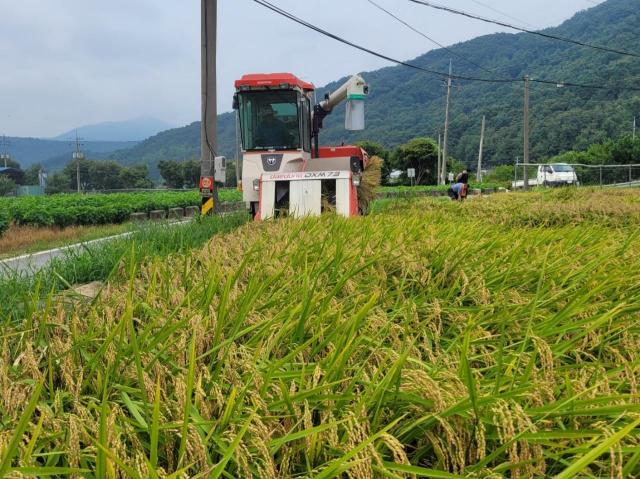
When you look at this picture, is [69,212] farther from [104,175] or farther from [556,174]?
[104,175]

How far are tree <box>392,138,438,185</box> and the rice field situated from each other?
2089 inches

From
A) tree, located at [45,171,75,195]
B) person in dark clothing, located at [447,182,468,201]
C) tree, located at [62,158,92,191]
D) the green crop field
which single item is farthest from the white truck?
tree, located at [62,158,92,191]


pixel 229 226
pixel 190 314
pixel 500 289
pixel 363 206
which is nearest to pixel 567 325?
pixel 500 289

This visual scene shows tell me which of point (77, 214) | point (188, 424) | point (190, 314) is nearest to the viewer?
point (188, 424)

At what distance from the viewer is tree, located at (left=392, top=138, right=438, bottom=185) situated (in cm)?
5459

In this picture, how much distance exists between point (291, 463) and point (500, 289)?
1.49m

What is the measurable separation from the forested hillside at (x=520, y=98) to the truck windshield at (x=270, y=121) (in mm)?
40329

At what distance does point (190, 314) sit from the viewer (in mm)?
1750

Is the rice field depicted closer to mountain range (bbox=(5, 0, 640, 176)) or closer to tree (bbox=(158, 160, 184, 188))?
mountain range (bbox=(5, 0, 640, 176))

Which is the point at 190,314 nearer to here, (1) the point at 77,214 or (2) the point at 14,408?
(2) the point at 14,408

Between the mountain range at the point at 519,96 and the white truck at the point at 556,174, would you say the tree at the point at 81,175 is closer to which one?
the mountain range at the point at 519,96

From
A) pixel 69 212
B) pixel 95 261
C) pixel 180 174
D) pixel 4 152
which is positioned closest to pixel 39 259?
pixel 95 261

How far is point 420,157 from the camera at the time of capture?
5462 cm

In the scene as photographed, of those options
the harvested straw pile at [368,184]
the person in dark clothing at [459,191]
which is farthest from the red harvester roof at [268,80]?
the person in dark clothing at [459,191]
